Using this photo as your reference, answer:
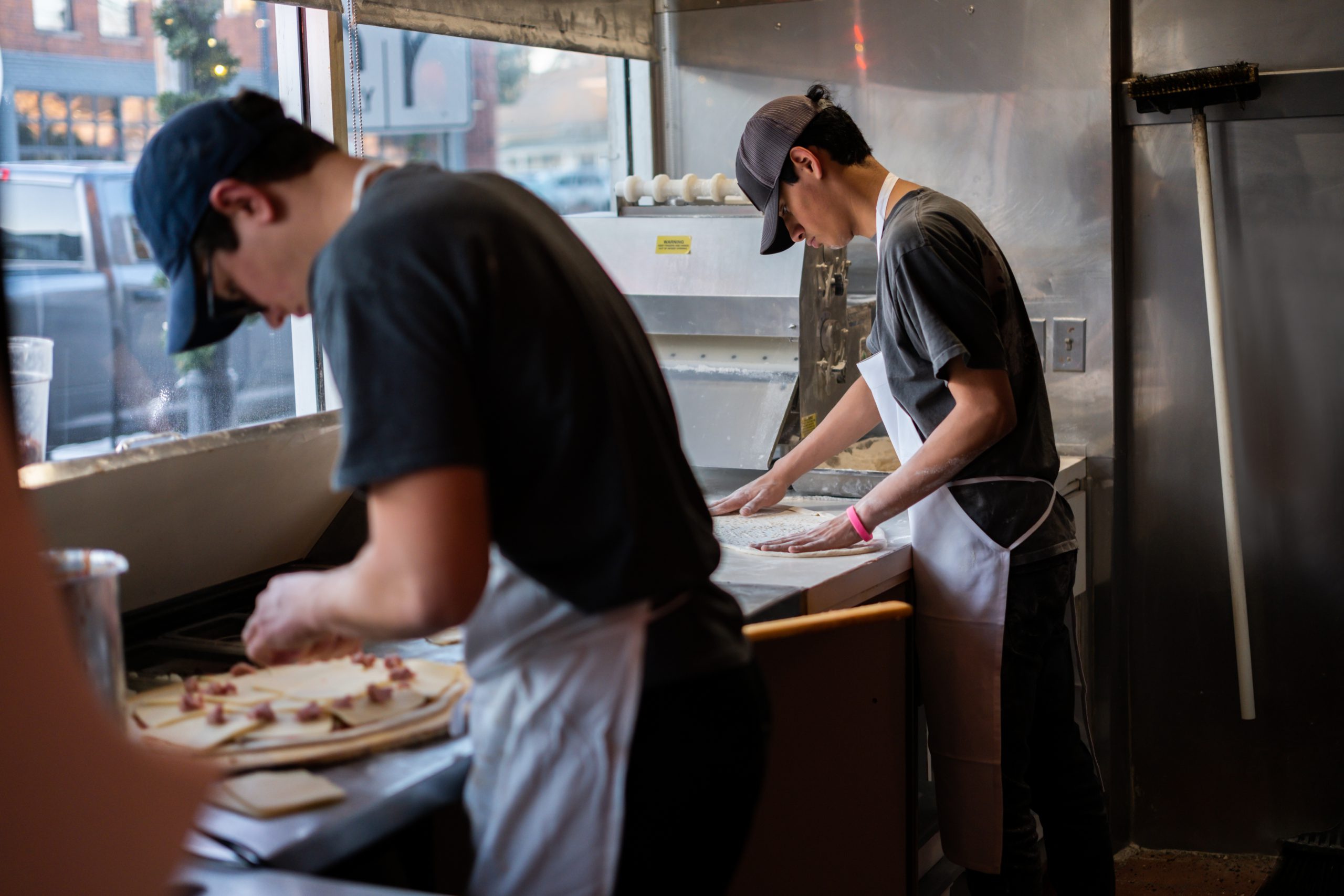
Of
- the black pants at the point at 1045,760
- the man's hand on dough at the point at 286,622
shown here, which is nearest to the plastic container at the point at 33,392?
the man's hand on dough at the point at 286,622

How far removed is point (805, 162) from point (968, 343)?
1.50 ft

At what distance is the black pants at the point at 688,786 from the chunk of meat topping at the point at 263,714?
436 mm

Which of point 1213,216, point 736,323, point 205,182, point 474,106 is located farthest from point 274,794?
point 474,106

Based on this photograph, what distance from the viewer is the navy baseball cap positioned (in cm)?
109

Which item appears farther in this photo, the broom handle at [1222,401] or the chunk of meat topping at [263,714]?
the broom handle at [1222,401]

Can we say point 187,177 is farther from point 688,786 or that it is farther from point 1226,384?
point 1226,384

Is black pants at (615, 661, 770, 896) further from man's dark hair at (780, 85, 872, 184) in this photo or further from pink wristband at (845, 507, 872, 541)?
man's dark hair at (780, 85, 872, 184)

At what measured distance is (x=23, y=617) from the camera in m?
0.46

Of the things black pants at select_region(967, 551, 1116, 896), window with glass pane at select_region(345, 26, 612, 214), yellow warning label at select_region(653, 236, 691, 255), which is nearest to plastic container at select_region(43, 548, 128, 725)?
black pants at select_region(967, 551, 1116, 896)

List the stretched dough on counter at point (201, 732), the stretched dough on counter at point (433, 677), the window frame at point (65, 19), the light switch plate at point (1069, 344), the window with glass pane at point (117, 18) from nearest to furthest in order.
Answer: the stretched dough on counter at point (201, 732) < the stretched dough on counter at point (433, 677) < the window frame at point (65, 19) < the window with glass pane at point (117, 18) < the light switch plate at point (1069, 344)

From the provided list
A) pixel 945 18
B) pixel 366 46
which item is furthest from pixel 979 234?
pixel 366 46

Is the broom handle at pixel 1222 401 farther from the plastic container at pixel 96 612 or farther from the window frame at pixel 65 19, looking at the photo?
the plastic container at pixel 96 612

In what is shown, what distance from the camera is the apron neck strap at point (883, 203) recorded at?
2150mm

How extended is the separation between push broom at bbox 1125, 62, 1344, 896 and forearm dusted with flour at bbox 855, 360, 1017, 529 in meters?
0.91
